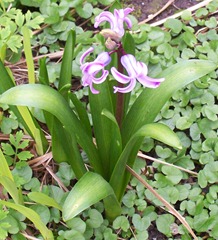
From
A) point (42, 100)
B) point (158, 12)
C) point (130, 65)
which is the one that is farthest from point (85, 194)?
point (158, 12)

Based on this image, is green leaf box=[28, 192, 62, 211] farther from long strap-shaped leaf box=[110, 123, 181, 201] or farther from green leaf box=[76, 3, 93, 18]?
Answer: green leaf box=[76, 3, 93, 18]

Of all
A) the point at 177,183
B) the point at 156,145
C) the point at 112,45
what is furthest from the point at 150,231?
the point at 112,45

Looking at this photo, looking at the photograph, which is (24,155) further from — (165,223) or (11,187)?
(165,223)

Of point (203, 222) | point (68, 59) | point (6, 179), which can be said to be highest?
point (68, 59)

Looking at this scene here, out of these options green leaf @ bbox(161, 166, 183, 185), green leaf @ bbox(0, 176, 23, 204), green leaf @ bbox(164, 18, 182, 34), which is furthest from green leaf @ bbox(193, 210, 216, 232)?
green leaf @ bbox(164, 18, 182, 34)

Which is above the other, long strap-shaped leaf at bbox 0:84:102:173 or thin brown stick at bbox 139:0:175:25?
long strap-shaped leaf at bbox 0:84:102:173

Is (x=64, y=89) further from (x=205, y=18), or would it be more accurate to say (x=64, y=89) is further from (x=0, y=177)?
(x=205, y=18)

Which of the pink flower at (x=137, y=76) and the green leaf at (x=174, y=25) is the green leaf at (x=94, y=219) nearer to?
the pink flower at (x=137, y=76)
